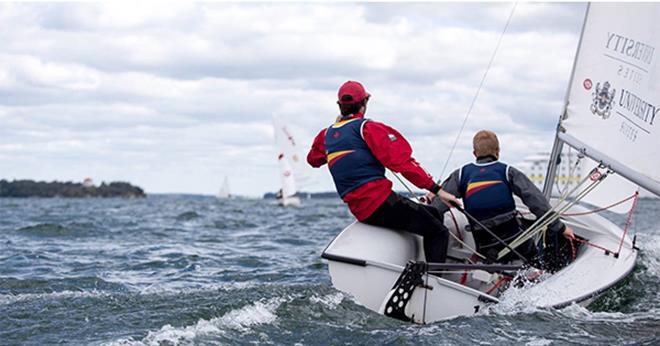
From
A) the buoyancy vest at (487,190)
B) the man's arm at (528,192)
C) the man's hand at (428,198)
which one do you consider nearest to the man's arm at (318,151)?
the man's hand at (428,198)

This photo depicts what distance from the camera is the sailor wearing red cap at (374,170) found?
593 centimetres

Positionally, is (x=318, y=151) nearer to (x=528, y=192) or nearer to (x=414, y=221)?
(x=414, y=221)

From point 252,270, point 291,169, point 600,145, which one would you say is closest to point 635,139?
point 600,145

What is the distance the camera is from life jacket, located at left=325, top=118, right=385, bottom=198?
19.7 ft

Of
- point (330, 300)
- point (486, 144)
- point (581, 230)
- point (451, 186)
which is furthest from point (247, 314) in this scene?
point (581, 230)

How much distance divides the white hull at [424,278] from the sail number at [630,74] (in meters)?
1.35

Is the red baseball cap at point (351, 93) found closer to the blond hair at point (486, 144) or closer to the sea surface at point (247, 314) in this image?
the blond hair at point (486, 144)

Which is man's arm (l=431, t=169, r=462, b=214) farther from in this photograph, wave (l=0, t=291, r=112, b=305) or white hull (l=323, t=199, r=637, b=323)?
wave (l=0, t=291, r=112, b=305)

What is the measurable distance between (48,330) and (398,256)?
93.7 inches

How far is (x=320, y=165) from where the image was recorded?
22.1 feet

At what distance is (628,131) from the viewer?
6.75m

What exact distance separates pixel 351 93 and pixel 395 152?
0.51 meters

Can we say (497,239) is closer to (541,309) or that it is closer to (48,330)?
(541,309)

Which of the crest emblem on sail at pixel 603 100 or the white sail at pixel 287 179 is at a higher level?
the crest emblem on sail at pixel 603 100
